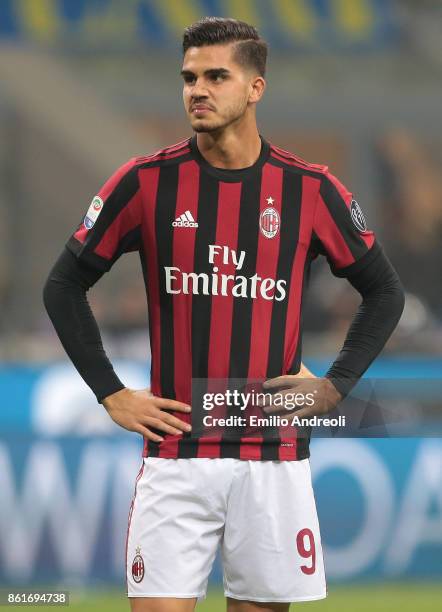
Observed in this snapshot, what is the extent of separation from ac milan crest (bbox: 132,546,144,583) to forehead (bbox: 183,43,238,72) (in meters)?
1.08

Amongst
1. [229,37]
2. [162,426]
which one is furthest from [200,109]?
[162,426]

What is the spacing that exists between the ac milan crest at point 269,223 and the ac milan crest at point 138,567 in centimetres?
77

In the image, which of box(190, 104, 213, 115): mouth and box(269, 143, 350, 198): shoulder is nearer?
box(190, 104, 213, 115): mouth

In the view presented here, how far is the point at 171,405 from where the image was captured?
9.23 feet

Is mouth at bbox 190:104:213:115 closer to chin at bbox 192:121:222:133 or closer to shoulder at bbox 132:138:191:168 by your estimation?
chin at bbox 192:121:222:133

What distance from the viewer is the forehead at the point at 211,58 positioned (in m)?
2.75

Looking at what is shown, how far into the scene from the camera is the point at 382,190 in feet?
33.0

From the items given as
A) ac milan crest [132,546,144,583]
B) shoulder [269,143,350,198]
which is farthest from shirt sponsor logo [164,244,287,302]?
ac milan crest [132,546,144,583]

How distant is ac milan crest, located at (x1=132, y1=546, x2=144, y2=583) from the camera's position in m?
2.80

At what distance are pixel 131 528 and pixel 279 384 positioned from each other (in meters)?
0.47

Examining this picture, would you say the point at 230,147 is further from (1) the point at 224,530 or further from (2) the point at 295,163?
(1) the point at 224,530

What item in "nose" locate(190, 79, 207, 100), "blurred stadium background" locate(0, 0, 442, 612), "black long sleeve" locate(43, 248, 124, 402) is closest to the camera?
"nose" locate(190, 79, 207, 100)

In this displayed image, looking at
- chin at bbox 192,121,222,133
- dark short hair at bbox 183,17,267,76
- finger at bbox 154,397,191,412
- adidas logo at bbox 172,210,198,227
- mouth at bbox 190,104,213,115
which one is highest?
dark short hair at bbox 183,17,267,76

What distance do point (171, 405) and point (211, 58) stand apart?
0.77 metres
